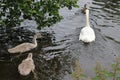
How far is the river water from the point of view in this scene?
10613mm

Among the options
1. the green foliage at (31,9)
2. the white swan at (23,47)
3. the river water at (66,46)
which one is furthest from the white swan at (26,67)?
the green foliage at (31,9)

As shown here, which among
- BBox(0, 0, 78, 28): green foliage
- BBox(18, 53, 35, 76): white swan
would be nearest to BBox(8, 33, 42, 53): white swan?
BBox(0, 0, 78, 28): green foliage

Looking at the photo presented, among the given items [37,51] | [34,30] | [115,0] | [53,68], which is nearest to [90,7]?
[115,0]

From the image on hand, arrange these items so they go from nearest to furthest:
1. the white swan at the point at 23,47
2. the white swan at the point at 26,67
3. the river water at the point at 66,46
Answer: the white swan at the point at 26,67, the river water at the point at 66,46, the white swan at the point at 23,47

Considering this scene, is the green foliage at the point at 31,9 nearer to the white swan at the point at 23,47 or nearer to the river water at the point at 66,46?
the white swan at the point at 23,47

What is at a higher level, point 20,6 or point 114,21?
point 20,6

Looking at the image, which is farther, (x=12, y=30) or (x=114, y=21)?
(x=114, y=21)

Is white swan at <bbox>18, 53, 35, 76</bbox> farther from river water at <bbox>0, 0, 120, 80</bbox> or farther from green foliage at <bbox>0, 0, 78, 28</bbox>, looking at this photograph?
green foliage at <bbox>0, 0, 78, 28</bbox>

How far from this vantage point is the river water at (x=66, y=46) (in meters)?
10.6

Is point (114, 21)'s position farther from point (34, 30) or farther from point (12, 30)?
point (12, 30)

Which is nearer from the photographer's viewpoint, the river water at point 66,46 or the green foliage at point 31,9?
the river water at point 66,46

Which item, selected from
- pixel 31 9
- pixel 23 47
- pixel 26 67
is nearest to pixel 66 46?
pixel 23 47

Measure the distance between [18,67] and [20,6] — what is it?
2383mm

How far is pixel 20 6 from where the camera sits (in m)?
11.4
